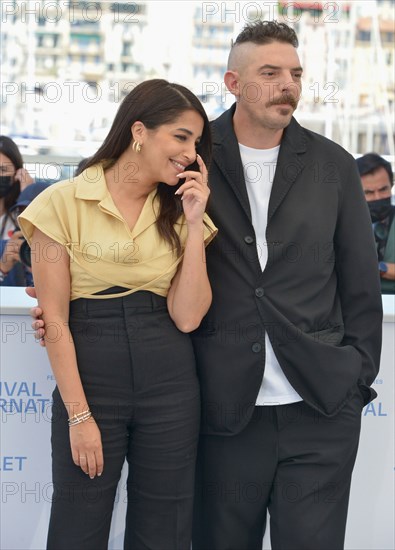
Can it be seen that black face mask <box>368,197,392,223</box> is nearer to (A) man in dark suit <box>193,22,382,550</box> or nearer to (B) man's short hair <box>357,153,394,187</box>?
(B) man's short hair <box>357,153,394,187</box>

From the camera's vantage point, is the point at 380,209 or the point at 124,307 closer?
the point at 124,307

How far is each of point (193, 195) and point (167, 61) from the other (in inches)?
599

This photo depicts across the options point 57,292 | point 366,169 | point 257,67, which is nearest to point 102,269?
point 57,292

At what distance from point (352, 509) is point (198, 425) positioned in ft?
2.75

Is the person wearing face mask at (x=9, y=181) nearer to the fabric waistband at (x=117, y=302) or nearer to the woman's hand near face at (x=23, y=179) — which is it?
the woman's hand near face at (x=23, y=179)

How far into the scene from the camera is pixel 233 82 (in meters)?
2.40

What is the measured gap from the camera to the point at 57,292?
2.07m

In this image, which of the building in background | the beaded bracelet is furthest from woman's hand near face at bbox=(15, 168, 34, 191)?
the building in background

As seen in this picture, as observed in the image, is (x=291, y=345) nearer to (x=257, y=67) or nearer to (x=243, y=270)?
(x=243, y=270)

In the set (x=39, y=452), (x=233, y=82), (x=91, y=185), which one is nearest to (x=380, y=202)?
(x=233, y=82)

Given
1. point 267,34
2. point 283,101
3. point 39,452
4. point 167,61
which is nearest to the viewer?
point 283,101

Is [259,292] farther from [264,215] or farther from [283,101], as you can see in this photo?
[283,101]

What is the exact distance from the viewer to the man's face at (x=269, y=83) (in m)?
2.26

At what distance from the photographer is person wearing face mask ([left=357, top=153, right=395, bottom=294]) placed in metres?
4.18
